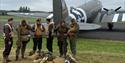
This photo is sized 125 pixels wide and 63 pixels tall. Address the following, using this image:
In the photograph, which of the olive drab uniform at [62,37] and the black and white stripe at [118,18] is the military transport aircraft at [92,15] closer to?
the black and white stripe at [118,18]

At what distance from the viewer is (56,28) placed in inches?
610

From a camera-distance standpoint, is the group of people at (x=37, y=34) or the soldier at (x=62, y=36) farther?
the soldier at (x=62, y=36)

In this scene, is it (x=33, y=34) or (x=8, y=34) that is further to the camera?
(x=33, y=34)

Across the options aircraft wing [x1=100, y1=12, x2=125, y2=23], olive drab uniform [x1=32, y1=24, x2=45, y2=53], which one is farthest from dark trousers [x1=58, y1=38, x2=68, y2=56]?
aircraft wing [x1=100, y1=12, x2=125, y2=23]

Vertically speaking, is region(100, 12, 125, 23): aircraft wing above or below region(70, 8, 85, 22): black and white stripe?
below

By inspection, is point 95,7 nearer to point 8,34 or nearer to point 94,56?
point 94,56

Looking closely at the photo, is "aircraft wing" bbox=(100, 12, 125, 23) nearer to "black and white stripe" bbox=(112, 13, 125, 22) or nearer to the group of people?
"black and white stripe" bbox=(112, 13, 125, 22)

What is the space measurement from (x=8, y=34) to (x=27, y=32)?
919mm

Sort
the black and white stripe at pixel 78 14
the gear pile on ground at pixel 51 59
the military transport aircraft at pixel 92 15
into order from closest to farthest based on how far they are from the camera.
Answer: the gear pile on ground at pixel 51 59 < the black and white stripe at pixel 78 14 < the military transport aircraft at pixel 92 15

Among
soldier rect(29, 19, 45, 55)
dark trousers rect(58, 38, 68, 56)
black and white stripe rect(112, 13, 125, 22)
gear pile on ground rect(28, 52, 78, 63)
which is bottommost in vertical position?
black and white stripe rect(112, 13, 125, 22)

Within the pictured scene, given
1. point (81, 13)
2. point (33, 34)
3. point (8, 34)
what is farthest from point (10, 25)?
point (81, 13)

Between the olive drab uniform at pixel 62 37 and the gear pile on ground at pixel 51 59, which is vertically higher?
the olive drab uniform at pixel 62 37

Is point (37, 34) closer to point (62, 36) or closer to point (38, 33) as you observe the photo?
point (38, 33)

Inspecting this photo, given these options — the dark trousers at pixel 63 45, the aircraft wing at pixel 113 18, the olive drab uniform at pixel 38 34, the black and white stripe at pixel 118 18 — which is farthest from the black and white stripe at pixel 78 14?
the dark trousers at pixel 63 45
